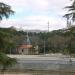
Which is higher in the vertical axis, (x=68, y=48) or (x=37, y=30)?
(x=37, y=30)

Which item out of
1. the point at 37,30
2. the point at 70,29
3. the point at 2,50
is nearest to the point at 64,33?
the point at 70,29

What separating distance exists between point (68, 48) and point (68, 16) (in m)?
2.05

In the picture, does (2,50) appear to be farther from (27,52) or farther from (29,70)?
(27,52)

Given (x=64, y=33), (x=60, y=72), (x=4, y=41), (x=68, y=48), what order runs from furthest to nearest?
(x=60, y=72) < (x=68, y=48) < (x=64, y=33) < (x=4, y=41)

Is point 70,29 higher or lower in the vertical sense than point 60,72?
higher

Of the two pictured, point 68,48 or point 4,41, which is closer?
point 4,41

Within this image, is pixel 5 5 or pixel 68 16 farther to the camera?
pixel 68 16

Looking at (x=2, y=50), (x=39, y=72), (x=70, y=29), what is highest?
(x=70, y=29)

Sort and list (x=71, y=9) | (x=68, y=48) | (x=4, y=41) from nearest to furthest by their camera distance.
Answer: (x=4, y=41), (x=71, y=9), (x=68, y=48)

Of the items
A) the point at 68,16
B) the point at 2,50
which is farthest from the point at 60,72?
the point at 2,50

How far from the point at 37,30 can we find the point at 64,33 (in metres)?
Answer: 86.1

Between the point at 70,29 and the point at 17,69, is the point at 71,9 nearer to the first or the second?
the point at 70,29

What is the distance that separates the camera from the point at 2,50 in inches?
397

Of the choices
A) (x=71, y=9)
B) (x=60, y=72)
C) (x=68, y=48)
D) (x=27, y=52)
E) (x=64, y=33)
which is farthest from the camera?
(x=27, y=52)
